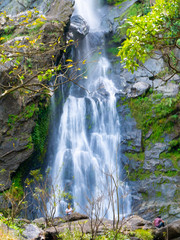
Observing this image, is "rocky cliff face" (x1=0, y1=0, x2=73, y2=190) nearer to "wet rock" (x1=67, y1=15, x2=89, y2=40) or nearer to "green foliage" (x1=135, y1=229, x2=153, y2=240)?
"green foliage" (x1=135, y1=229, x2=153, y2=240)

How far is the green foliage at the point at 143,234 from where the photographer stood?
6841mm

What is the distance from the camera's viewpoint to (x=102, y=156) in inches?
602

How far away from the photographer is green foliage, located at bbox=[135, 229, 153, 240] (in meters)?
6.84

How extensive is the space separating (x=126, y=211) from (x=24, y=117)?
7.01 meters

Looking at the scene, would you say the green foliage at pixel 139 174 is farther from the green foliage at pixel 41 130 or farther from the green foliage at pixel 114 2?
the green foliage at pixel 114 2

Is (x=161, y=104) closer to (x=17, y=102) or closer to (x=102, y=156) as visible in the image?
(x=102, y=156)

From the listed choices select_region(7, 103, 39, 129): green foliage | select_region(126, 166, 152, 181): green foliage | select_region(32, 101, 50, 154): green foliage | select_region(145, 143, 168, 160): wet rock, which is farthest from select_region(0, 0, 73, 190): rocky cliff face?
select_region(145, 143, 168, 160): wet rock

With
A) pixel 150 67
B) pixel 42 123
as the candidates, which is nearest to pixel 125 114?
pixel 150 67

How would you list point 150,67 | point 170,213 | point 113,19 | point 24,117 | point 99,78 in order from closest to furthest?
point 170,213 → point 24,117 → point 150,67 → point 99,78 → point 113,19

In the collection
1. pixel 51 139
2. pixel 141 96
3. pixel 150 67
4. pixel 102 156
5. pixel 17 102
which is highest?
pixel 150 67

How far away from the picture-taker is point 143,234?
275 inches


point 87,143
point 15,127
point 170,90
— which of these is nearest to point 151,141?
point 170,90

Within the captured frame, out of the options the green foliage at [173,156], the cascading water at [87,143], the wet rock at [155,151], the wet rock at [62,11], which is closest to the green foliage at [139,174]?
the cascading water at [87,143]

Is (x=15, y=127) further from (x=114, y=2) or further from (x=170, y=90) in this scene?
(x=114, y=2)
